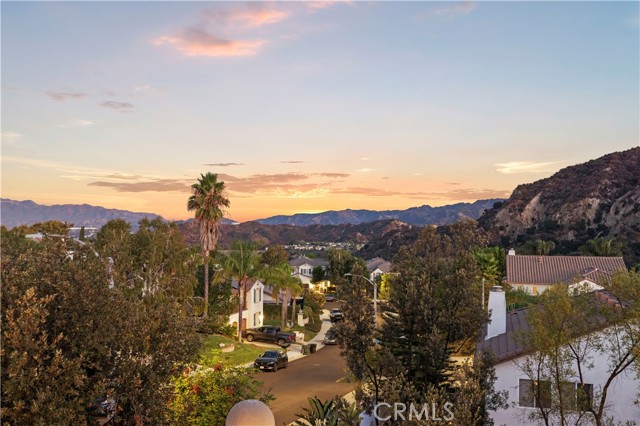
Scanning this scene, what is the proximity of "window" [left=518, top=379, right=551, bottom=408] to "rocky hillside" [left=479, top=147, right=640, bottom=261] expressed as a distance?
113m

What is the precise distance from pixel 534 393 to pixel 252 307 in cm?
4692

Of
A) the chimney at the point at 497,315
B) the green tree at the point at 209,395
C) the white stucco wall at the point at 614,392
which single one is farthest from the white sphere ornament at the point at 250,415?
the chimney at the point at 497,315

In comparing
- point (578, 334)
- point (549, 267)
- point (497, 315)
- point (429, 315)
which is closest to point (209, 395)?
point (429, 315)

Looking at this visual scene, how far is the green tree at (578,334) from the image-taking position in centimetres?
1616

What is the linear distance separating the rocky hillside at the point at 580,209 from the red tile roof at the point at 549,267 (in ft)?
123

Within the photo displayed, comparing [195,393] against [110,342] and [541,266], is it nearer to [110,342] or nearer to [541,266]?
[110,342]

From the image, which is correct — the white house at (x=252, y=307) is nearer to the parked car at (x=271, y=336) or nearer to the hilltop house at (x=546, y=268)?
the parked car at (x=271, y=336)

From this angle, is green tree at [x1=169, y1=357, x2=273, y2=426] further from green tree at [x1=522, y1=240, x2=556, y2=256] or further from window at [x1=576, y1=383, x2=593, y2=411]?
green tree at [x1=522, y1=240, x2=556, y2=256]

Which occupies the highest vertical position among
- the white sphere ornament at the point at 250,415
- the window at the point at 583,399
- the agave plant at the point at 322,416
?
the white sphere ornament at the point at 250,415

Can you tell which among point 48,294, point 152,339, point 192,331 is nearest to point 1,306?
point 48,294

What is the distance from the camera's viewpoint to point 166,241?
51344 millimetres

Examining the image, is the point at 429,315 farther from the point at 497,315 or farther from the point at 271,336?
the point at 271,336

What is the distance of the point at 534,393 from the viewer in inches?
670

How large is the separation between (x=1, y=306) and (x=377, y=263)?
12058 cm
